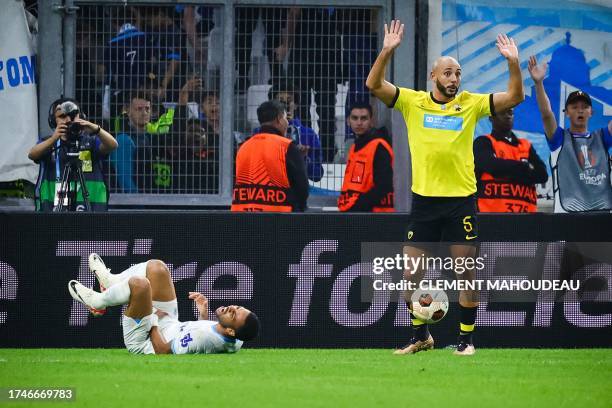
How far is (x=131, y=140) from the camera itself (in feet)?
49.5

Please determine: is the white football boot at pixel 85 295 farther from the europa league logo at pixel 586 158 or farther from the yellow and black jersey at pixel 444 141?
the europa league logo at pixel 586 158

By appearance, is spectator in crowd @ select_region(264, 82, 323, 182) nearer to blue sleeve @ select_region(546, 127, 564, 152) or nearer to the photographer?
the photographer

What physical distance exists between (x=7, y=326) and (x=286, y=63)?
15.9 ft

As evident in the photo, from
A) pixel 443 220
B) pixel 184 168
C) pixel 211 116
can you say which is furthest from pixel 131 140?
pixel 443 220

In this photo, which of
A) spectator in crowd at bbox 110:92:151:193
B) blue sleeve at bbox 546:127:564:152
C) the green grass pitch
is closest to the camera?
the green grass pitch

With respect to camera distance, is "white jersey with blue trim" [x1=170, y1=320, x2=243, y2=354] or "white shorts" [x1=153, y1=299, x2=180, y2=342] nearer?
"white jersey with blue trim" [x1=170, y1=320, x2=243, y2=354]

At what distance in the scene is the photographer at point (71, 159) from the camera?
41.7ft

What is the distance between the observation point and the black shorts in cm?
1074

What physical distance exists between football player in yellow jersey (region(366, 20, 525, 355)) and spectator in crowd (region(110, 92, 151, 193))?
15.7 feet

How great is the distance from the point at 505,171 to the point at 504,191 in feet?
0.81

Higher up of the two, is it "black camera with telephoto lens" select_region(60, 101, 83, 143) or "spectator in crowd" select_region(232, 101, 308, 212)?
"black camera with telephoto lens" select_region(60, 101, 83, 143)

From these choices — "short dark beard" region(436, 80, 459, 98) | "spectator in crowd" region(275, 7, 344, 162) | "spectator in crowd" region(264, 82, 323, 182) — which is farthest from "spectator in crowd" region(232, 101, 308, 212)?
"short dark beard" region(436, 80, 459, 98)

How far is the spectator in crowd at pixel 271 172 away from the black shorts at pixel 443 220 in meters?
2.56

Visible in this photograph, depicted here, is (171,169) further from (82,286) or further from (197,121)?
(82,286)
